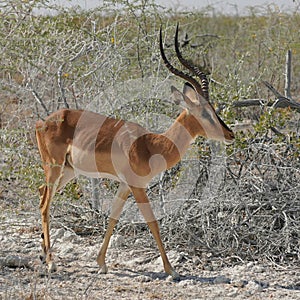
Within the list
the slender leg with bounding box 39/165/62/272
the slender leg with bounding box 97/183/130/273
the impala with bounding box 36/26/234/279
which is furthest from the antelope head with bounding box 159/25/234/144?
the slender leg with bounding box 39/165/62/272

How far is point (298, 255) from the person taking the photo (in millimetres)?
5391

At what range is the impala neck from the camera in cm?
531

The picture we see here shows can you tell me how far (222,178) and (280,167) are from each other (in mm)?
613

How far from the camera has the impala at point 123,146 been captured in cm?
524

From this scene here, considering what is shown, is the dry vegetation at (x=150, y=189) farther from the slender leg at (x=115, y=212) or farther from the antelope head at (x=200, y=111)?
the antelope head at (x=200, y=111)

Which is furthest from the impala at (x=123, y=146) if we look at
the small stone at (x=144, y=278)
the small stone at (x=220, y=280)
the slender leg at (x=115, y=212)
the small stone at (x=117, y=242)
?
the small stone at (x=117, y=242)

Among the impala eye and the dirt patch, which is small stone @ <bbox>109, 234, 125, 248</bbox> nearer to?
the dirt patch

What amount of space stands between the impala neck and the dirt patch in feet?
2.99

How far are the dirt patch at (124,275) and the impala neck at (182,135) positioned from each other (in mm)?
910

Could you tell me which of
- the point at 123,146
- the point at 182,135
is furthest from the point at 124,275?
the point at 182,135

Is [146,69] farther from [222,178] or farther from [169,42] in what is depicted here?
[222,178]

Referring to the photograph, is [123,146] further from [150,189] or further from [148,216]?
[150,189]

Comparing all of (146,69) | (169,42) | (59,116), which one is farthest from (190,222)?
(169,42)

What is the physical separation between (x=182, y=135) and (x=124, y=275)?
1.23 m
